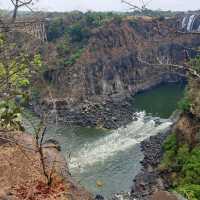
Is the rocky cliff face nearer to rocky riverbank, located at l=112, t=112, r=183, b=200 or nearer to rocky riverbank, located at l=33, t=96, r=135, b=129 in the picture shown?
rocky riverbank, located at l=33, t=96, r=135, b=129

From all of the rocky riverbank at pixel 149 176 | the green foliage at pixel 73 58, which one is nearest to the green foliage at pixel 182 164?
the rocky riverbank at pixel 149 176

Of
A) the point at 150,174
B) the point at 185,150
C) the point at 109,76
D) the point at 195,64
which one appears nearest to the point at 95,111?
the point at 109,76

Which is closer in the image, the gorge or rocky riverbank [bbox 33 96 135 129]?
the gorge

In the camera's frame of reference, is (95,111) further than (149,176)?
Yes

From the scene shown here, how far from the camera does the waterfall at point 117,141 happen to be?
32.8 metres

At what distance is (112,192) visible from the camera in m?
27.5

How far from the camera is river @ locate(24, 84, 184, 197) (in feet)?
95.4

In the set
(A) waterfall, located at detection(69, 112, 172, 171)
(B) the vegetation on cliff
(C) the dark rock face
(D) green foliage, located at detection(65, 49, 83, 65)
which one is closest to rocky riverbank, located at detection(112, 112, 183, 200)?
(C) the dark rock face

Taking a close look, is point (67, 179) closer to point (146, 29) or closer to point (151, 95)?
point (151, 95)

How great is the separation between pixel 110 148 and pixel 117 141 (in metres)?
2.15

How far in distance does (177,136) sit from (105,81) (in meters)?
25.3

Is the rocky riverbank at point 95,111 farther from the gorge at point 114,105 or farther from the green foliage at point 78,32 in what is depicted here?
the green foliage at point 78,32

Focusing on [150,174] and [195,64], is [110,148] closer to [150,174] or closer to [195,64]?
[150,174]

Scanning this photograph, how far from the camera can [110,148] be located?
3544 centimetres
